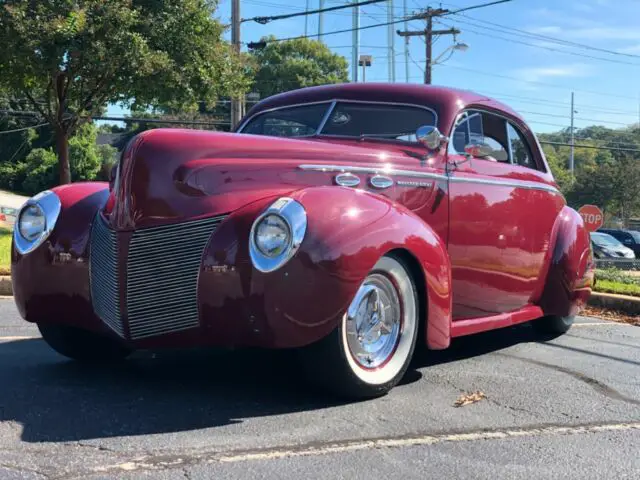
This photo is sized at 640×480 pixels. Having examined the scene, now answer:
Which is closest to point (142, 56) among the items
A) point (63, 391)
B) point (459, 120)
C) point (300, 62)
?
point (459, 120)

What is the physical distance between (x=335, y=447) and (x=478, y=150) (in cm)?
264

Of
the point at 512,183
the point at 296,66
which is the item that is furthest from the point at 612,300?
the point at 296,66

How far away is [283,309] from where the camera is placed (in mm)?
3172

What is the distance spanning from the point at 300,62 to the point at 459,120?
2077 inches

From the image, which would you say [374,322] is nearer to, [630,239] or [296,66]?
[630,239]

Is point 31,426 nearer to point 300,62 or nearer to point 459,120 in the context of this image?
point 459,120

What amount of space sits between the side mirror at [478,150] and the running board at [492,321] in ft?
3.71

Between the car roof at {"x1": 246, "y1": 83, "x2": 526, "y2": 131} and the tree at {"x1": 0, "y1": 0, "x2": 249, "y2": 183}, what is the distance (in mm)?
9855

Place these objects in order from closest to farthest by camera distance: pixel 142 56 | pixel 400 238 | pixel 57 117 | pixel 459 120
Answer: pixel 400 238, pixel 459 120, pixel 142 56, pixel 57 117

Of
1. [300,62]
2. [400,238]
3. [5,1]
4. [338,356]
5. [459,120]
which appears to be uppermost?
[300,62]

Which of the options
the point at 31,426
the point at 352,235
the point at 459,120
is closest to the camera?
the point at 31,426

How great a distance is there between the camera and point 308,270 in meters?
3.18

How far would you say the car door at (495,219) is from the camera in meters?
4.54

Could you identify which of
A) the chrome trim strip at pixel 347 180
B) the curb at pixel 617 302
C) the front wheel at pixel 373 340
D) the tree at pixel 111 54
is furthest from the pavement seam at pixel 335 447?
the tree at pixel 111 54
